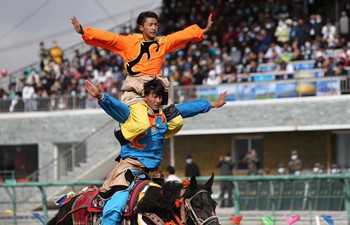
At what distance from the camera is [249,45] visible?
1182 inches

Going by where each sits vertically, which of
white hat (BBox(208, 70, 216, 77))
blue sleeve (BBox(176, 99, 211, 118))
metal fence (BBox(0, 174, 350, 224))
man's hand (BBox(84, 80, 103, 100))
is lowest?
metal fence (BBox(0, 174, 350, 224))

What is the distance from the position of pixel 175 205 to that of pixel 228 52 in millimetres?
21712

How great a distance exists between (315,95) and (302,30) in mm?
3049

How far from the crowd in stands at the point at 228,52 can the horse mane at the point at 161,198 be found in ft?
54.8

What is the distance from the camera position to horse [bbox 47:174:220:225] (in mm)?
9078

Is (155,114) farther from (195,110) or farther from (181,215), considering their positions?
(181,215)

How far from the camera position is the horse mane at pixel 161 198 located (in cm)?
930

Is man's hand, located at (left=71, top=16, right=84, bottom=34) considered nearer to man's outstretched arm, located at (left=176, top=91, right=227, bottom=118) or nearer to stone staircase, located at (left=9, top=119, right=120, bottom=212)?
man's outstretched arm, located at (left=176, top=91, right=227, bottom=118)

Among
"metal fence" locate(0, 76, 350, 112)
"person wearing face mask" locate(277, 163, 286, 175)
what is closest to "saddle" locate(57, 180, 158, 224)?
"metal fence" locate(0, 76, 350, 112)

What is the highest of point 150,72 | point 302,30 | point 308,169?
point 302,30

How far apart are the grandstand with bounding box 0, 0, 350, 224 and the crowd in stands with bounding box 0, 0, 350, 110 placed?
0.05 m

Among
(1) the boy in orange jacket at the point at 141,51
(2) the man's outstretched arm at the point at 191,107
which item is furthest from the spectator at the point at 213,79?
(2) the man's outstretched arm at the point at 191,107

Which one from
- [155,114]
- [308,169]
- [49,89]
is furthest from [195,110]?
[49,89]

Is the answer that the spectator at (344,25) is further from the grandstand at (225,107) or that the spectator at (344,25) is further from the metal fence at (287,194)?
the metal fence at (287,194)
